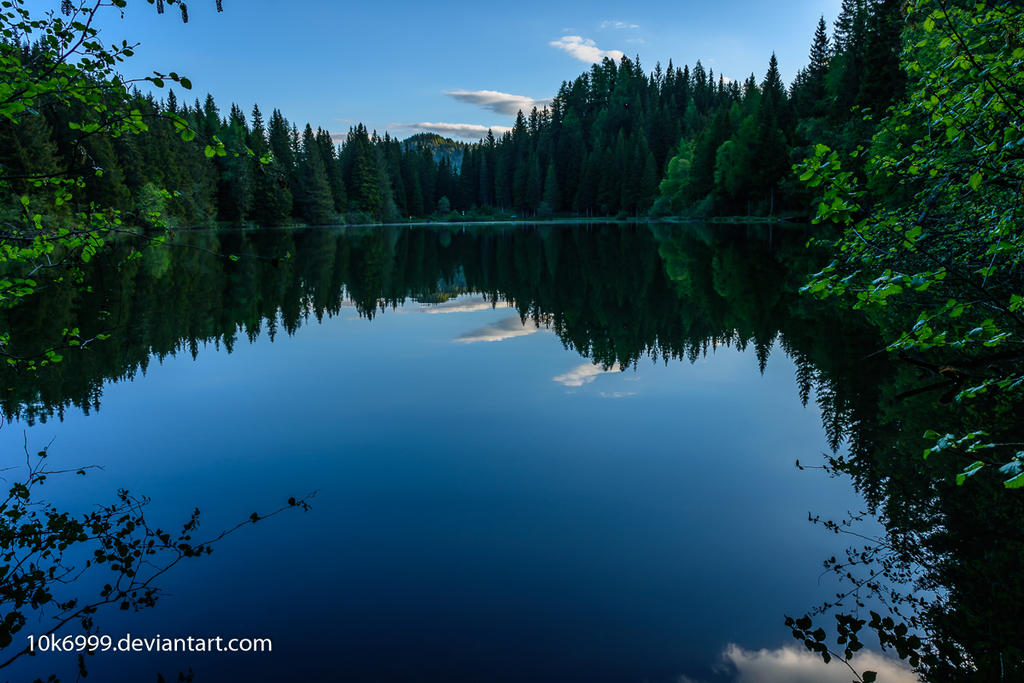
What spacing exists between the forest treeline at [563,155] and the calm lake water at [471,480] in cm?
371

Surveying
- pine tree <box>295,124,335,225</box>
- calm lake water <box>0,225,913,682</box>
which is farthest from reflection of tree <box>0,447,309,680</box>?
pine tree <box>295,124,335,225</box>

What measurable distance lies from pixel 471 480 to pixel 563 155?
5118 inches

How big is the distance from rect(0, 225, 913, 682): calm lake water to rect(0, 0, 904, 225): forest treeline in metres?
3.71

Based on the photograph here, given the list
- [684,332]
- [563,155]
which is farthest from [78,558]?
[563,155]

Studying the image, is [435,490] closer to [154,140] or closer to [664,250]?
[664,250]

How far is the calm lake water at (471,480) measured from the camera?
185 inches

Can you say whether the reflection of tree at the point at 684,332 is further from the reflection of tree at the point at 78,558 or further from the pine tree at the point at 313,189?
the pine tree at the point at 313,189

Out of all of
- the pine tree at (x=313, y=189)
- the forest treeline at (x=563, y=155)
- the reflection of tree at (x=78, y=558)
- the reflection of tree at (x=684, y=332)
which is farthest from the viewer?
the pine tree at (x=313, y=189)

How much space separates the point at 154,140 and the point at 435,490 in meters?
85.7

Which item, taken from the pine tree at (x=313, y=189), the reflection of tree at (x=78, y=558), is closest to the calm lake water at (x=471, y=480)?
the reflection of tree at (x=78, y=558)

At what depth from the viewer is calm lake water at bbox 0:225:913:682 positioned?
4703mm

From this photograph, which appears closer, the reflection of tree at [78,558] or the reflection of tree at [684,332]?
the reflection of tree at [78,558]

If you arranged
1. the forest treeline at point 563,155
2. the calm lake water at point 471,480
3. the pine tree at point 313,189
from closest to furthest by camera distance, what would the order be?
the calm lake water at point 471,480 < the forest treeline at point 563,155 < the pine tree at point 313,189

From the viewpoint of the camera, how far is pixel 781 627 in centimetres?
485
